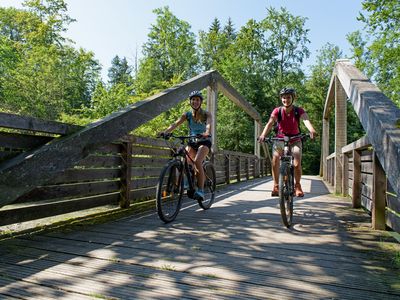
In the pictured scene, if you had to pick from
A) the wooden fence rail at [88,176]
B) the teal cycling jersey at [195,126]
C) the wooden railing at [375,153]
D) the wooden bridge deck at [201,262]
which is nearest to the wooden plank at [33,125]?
the wooden fence rail at [88,176]

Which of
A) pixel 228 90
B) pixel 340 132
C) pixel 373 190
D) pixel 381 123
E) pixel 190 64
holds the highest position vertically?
pixel 190 64

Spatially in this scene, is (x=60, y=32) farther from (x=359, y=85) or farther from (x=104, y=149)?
(x=359, y=85)

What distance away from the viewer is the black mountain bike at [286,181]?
3.74 metres

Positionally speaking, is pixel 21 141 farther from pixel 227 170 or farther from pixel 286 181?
pixel 227 170

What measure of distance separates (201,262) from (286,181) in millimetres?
1717

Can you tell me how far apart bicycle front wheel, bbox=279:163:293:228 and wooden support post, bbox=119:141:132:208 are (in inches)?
88.4

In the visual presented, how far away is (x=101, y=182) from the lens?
4496 millimetres

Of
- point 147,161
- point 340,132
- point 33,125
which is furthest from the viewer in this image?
point 340,132

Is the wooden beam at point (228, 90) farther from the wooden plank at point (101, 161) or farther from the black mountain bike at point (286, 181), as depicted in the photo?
the black mountain bike at point (286, 181)

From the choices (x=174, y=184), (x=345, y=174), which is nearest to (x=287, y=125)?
(x=174, y=184)

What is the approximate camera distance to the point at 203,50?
124 ft

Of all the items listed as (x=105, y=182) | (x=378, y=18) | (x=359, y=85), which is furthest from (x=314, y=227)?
(x=378, y=18)

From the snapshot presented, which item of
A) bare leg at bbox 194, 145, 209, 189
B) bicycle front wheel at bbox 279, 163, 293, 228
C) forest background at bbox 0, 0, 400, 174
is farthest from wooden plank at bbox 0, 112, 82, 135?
forest background at bbox 0, 0, 400, 174

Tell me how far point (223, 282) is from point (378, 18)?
14.2 m
